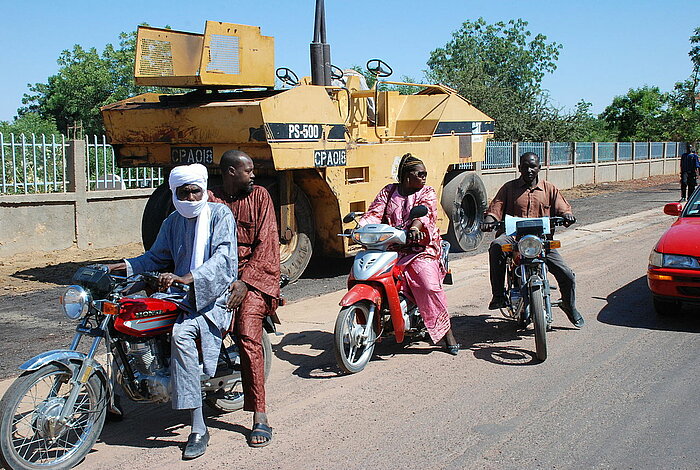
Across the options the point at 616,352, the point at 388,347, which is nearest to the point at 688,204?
the point at 616,352

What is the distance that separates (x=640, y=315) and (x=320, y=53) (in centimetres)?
530

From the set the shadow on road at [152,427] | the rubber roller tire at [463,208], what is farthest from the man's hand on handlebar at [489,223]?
the rubber roller tire at [463,208]

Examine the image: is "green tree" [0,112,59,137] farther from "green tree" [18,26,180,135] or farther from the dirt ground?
the dirt ground

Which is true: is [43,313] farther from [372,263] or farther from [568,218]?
[568,218]

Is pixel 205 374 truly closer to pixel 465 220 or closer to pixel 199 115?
pixel 199 115

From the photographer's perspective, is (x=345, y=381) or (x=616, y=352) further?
(x=616, y=352)

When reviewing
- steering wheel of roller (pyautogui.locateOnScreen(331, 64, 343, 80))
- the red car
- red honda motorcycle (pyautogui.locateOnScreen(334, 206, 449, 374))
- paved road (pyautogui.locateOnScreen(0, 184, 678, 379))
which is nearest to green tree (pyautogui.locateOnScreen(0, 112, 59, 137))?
paved road (pyautogui.locateOnScreen(0, 184, 678, 379))

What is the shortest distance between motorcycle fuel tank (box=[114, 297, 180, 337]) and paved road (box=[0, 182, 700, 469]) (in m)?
0.73

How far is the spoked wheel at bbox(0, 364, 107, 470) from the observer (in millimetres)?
3857

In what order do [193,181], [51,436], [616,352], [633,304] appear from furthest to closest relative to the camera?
1. [633,304]
2. [616,352]
3. [193,181]
4. [51,436]

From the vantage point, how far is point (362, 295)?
19.0ft

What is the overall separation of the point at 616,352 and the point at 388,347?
1.94 metres

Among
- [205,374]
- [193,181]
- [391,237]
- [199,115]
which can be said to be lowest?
[205,374]

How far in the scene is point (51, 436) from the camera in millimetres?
3982
